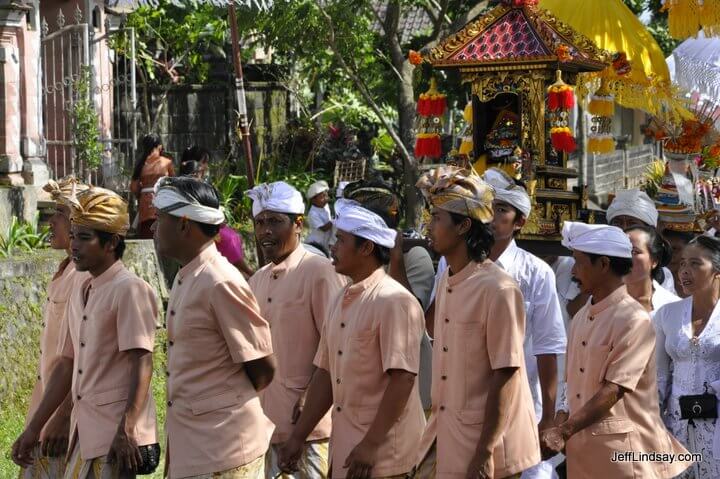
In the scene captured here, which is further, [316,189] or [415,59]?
[316,189]

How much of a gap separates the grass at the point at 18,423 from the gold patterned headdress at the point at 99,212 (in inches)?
98.1

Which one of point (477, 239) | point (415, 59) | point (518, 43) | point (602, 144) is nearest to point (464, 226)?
point (477, 239)

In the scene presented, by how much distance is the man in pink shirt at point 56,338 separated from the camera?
5.91 meters

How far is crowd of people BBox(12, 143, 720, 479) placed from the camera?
16.6 feet

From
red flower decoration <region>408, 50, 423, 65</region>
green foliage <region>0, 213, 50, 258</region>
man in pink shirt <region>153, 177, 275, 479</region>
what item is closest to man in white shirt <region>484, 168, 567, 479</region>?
man in pink shirt <region>153, 177, 275, 479</region>

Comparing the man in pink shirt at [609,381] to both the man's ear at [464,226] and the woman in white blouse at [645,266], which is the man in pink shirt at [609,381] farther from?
the woman in white blouse at [645,266]

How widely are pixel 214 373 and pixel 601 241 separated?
70.5 inches

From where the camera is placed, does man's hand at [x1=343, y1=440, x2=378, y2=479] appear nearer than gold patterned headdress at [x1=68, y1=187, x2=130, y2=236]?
Yes

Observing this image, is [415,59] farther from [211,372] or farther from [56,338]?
[211,372]

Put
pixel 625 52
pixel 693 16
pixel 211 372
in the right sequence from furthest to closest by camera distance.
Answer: pixel 625 52, pixel 693 16, pixel 211 372

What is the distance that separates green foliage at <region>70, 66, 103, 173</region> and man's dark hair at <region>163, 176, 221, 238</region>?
8.12m

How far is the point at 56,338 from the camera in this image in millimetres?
6418

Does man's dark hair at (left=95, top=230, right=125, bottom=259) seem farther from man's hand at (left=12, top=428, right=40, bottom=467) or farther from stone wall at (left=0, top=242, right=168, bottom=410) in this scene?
stone wall at (left=0, top=242, right=168, bottom=410)

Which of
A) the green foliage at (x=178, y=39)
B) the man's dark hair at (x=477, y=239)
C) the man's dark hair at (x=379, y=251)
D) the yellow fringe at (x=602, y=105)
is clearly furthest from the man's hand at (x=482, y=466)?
the green foliage at (x=178, y=39)
